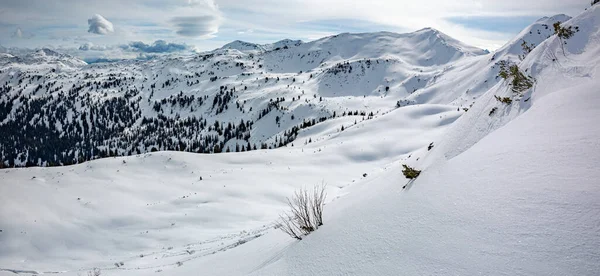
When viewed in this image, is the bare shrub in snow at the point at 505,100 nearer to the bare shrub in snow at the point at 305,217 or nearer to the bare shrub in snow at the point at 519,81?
the bare shrub in snow at the point at 519,81

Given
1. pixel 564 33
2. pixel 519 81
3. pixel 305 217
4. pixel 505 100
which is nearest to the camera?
pixel 305 217

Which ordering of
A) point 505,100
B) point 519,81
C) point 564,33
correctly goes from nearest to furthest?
1. point 505,100
2. point 519,81
3. point 564,33

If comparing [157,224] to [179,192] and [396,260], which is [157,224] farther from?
[396,260]

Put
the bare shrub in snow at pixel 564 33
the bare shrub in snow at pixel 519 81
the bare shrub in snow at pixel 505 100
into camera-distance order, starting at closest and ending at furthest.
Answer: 1. the bare shrub in snow at pixel 505 100
2. the bare shrub in snow at pixel 519 81
3. the bare shrub in snow at pixel 564 33

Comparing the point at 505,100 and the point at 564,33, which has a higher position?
the point at 564,33

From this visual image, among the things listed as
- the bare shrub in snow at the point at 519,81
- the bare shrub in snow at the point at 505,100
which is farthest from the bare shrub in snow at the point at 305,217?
the bare shrub in snow at the point at 519,81

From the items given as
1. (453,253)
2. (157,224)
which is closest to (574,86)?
(453,253)

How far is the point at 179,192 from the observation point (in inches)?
1232

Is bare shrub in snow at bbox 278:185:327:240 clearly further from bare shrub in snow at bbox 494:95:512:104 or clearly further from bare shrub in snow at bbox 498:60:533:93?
bare shrub in snow at bbox 498:60:533:93

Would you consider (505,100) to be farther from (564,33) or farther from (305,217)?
(305,217)

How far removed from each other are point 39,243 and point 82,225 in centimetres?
288

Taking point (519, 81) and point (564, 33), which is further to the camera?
point (564, 33)

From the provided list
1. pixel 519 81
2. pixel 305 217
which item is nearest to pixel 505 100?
pixel 519 81

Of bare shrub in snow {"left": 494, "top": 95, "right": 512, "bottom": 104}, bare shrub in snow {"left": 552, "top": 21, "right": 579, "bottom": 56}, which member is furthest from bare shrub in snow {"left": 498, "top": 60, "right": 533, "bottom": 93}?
bare shrub in snow {"left": 552, "top": 21, "right": 579, "bottom": 56}
